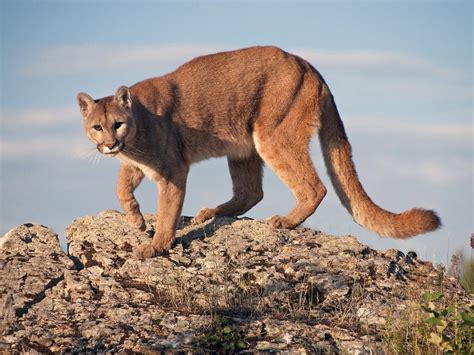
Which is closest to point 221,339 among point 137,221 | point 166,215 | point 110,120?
point 166,215

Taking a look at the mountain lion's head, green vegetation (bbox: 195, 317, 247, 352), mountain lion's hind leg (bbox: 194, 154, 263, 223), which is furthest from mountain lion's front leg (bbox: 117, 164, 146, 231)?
green vegetation (bbox: 195, 317, 247, 352)

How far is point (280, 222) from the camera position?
28.5 ft

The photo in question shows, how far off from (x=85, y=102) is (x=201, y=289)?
2.87 metres

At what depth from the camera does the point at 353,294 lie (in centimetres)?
708

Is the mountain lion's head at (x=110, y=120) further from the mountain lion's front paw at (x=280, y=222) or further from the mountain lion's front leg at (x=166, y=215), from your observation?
the mountain lion's front paw at (x=280, y=222)

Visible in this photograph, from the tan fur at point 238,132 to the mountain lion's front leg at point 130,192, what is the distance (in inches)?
0.4

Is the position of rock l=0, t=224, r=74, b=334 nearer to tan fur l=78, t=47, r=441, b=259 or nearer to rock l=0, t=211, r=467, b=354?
rock l=0, t=211, r=467, b=354

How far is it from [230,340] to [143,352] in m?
0.70

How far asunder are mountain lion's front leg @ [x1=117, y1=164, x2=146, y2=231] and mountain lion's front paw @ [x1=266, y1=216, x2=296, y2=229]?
1.45 metres

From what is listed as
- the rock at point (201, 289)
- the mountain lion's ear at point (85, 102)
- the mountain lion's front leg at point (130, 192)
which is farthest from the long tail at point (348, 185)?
the mountain lion's ear at point (85, 102)

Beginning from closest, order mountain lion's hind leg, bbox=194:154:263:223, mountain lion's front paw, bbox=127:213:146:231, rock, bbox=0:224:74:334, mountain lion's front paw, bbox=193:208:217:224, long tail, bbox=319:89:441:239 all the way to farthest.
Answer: rock, bbox=0:224:74:334 → mountain lion's front paw, bbox=127:213:146:231 → long tail, bbox=319:89:441:239 → mountain lion's front paw, bbox=193:208:217:224 → mountain lion's hind leg, bbox=194:154:263:223

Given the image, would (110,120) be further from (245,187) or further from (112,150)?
(245,187)

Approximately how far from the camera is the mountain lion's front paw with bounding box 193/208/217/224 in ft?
29.8

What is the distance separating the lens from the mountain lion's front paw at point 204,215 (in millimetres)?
9078
